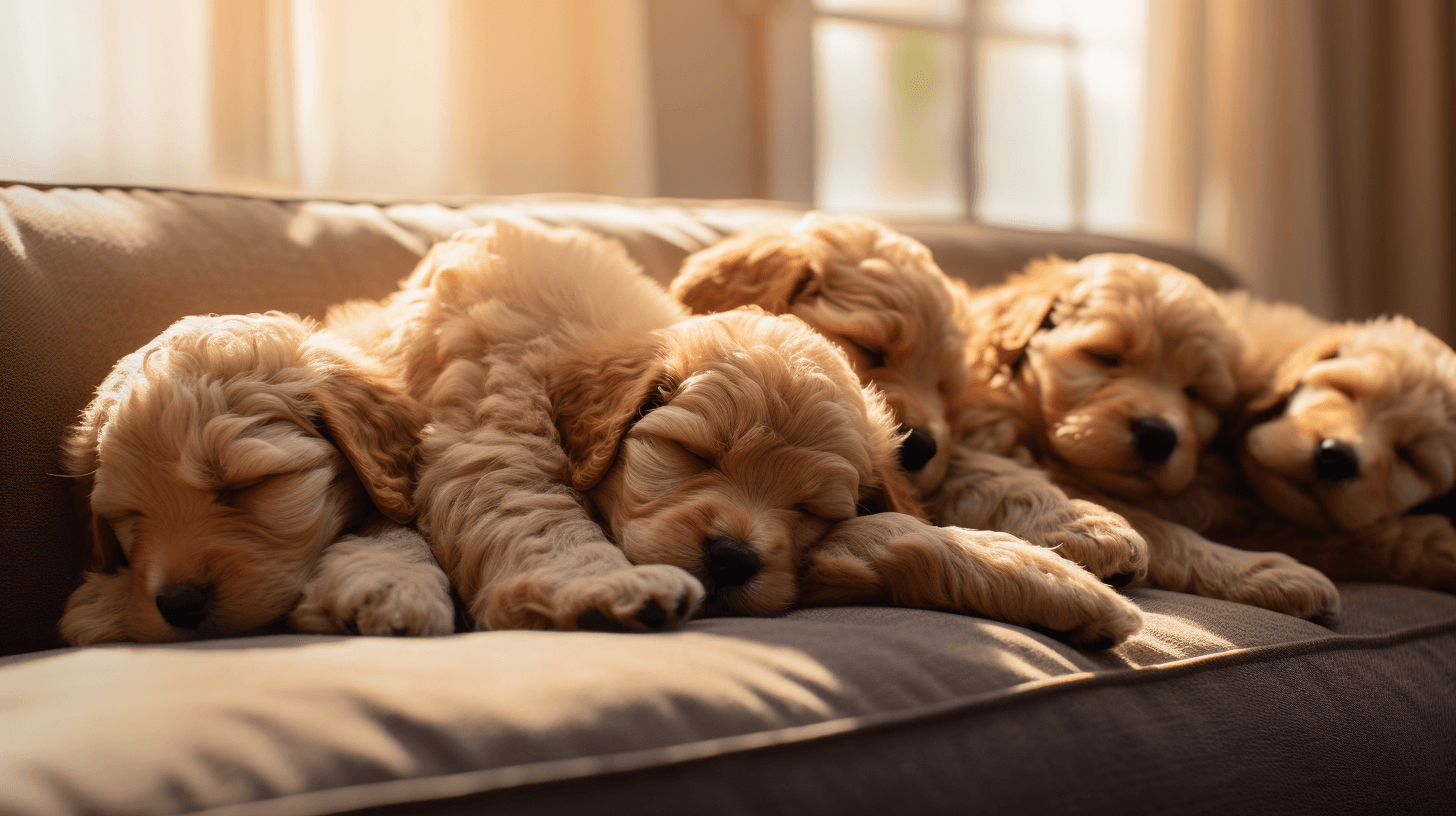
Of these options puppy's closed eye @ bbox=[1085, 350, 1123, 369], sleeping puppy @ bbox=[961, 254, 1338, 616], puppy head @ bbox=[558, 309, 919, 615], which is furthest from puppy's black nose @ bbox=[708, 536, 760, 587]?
puppy's closed eye @ bbox=[1085, 350, 1123, 369]

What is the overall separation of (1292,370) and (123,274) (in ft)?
10.1

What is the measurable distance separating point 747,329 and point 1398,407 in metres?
1.89

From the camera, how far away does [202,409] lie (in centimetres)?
175

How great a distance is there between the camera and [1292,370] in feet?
9.18

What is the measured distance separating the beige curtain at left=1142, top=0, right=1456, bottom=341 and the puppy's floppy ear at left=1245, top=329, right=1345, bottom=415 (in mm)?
3784

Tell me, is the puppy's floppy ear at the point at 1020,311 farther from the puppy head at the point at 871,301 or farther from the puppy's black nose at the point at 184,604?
the puppy's black nose at the point at 184,604

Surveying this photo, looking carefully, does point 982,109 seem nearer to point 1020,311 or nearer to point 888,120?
point 888,120

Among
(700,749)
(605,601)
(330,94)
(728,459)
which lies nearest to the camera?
(700,749)

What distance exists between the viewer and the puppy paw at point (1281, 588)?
2.20 m

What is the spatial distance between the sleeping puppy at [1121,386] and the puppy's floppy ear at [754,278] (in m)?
0.54

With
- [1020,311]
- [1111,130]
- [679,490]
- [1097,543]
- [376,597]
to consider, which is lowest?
[1097,543]

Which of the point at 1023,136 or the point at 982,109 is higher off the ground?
the point at 982,109

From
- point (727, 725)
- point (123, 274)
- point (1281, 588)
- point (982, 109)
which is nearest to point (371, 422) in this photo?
point (123, 274)

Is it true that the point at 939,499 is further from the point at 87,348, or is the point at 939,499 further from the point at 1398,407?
the point at 87,348
